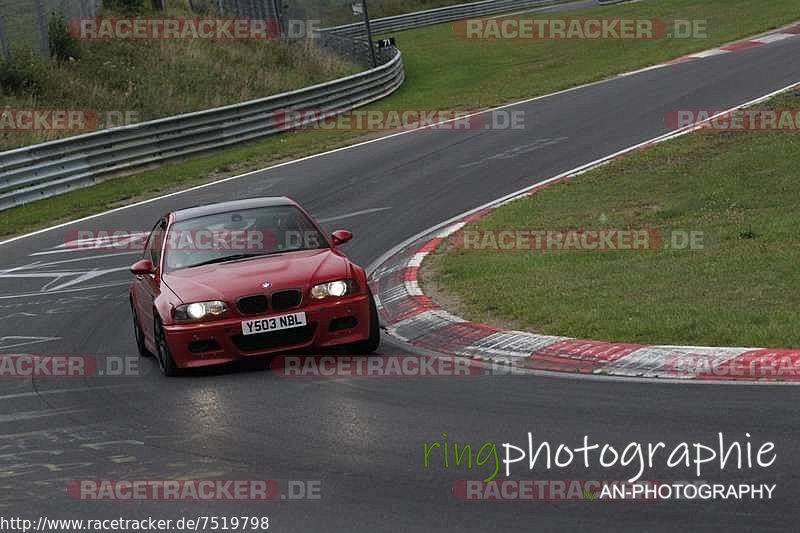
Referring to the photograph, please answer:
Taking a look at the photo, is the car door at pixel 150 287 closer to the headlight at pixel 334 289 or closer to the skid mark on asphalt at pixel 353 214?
the headlight at pixel 334 289

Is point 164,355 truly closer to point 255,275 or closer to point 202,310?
point 202,310

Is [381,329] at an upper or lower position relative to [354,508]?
lower

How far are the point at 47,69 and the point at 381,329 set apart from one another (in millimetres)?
22724

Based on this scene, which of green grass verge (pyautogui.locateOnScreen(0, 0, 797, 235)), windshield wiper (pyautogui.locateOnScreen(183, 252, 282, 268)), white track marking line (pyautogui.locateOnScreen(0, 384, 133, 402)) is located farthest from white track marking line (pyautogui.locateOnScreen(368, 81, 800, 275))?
green grass verge (pyautogui.locateOnScreen(0, 0, 797, 235))

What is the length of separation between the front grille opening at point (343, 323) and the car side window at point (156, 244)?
2040 millimetres

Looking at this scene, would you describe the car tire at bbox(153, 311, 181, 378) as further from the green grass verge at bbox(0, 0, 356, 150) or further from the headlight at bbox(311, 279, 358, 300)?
the green grass verge at bbox(0, 0, 356, 150)

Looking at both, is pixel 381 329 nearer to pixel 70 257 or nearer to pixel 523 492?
pixel 523 492

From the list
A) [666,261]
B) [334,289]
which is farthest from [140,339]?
[666,261]

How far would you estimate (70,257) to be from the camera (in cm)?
1833

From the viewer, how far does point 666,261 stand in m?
12.8

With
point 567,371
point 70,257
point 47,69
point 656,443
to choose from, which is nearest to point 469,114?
point 47,69

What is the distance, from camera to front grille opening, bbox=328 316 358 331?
1053 cm

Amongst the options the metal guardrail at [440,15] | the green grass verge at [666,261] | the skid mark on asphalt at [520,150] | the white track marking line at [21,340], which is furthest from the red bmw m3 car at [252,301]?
the metal guardrail at [440,15]

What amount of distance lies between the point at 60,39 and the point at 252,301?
83.7 feet
